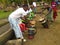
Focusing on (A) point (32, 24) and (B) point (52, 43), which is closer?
(B) point (52, 43)

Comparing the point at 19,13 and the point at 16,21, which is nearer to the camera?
the point at 19,13

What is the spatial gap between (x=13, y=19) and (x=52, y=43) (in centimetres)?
180

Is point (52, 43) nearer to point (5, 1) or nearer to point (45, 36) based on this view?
point (45, 36)

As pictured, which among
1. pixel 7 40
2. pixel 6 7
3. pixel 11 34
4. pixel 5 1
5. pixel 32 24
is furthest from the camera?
pixel 6 7

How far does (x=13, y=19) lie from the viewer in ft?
26.0

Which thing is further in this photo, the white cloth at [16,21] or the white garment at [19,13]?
the white cloth at [16,21]

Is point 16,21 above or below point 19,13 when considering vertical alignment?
below

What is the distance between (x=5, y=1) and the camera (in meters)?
18.8

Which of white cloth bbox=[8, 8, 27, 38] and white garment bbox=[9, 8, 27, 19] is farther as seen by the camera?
white cloth bbox=[8, 8, 27, 38]

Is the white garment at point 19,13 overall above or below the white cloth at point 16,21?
above

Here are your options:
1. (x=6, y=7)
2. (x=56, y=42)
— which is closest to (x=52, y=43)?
(x=56, y=42)

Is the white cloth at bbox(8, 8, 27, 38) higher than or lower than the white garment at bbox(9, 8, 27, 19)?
lower

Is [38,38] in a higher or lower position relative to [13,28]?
lower

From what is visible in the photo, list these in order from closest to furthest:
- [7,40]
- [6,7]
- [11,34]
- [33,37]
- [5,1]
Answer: [7,40] → [11,34] → [33,37] → [5,1] → [6,7]
